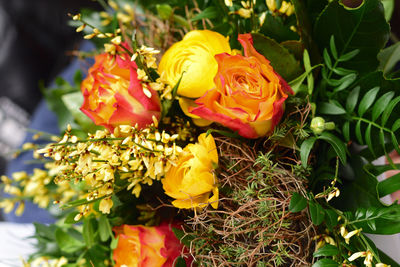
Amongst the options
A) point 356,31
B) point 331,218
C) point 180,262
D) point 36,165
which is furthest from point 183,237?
point 36,165

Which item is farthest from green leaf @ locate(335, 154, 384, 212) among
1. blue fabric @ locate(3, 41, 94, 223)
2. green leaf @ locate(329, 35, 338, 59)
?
blue fabric @ locate(3, 41, 94, 223)

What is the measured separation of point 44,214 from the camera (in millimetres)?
723

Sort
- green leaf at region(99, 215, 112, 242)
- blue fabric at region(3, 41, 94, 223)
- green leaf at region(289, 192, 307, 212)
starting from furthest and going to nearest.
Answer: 1. blue fabric at region(3, 41, 94, 223)
2. green leaf at region(99, 215, 112, 242)
3. green leaf at region(289, 192, 307, 212)

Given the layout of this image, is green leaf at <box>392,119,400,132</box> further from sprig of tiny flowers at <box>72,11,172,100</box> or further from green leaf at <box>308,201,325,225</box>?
sprig of tiny flowers at <box>72,11,172,100</box>

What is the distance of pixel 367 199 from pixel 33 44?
1290 mm

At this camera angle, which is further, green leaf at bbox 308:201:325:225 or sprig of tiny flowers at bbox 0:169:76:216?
sprig of tiny flowers at bbox 0:169:76:216

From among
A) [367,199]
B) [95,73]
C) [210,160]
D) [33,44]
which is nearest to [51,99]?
[95,73]

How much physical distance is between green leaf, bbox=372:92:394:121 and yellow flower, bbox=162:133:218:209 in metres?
0.15

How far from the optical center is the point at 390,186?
32cm

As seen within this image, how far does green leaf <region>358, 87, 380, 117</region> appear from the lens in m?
0.33

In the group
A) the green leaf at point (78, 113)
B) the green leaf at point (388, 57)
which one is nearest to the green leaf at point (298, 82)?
the green leaf at point (388, 57)

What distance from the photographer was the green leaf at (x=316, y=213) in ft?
0.97

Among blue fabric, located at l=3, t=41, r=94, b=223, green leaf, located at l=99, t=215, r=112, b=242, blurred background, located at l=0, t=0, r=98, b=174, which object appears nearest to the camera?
green leaf, located at l=99, t=215, r=112, b=242

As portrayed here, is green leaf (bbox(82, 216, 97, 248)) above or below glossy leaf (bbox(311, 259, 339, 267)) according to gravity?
below
